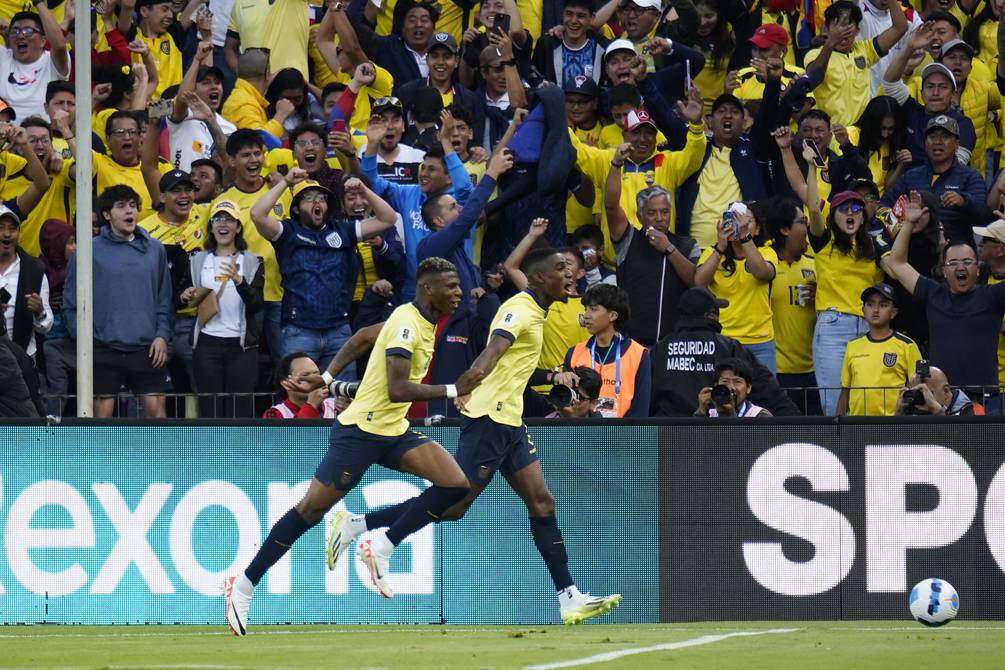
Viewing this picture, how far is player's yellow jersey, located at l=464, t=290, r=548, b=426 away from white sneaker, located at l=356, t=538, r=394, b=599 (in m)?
1.06

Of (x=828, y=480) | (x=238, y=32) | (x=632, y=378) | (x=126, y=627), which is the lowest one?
(x=126, y=627)

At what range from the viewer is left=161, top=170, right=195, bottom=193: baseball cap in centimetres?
1367

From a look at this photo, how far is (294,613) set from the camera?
37.4 ft

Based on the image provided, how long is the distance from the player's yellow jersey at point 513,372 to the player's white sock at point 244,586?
175cm

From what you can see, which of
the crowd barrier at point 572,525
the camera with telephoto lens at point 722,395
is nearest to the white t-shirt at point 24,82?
the crowd barrier at point 572,525

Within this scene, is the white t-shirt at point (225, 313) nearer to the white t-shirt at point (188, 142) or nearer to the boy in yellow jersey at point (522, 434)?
the white t-shirt at point (188, 142)

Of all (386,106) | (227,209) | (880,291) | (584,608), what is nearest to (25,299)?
(227,209)

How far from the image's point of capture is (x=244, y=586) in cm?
1024

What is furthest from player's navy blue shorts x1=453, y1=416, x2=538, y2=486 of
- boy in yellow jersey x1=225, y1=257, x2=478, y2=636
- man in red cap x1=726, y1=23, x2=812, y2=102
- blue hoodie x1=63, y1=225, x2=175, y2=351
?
man in red cap x1=726, y1=23, x2=812, y2=102

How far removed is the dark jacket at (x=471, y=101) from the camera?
15383mm

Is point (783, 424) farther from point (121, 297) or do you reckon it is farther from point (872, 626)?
point (121, 297)

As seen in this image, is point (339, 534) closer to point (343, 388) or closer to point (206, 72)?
point (343, 388)

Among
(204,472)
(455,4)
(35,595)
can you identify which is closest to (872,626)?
(204,472)

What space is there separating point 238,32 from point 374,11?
56.2 inches
